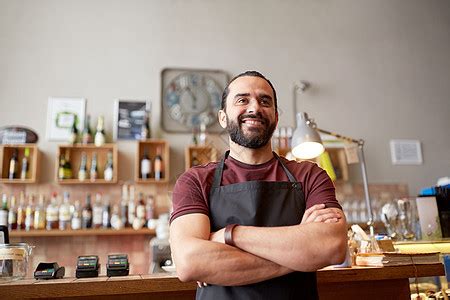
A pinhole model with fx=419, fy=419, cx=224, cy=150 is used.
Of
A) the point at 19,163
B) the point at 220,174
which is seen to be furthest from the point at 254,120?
the point at 19,163

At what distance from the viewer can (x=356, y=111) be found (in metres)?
5.22

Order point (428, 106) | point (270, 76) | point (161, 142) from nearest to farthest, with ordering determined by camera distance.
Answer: point (161, 142)
point (270, 76)
point (428, 106)

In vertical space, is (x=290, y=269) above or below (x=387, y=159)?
below

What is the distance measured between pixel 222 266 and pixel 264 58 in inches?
162

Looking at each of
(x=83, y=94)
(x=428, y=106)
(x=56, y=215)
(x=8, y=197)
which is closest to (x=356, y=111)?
(x=428, y=106)

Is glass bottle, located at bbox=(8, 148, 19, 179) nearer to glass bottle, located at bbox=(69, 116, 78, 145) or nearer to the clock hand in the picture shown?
glass bottle, located at bbox=(69, 116, 78, 145)

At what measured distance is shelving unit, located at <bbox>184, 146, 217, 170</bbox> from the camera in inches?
176

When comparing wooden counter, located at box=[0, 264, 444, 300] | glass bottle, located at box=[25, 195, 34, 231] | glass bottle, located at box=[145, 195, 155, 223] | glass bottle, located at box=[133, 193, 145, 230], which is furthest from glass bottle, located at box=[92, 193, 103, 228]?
wooden counter, located at box=[0, 264, 444, 300]

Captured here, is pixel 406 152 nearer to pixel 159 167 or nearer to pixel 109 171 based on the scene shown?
pixel 159 167

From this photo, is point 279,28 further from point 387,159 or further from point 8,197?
point 8,197

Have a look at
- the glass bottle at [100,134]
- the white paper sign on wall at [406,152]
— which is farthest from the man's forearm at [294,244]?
the white paper sign on wall at [406,152]

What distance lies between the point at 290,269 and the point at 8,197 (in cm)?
378

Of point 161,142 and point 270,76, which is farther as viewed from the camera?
point 270,76

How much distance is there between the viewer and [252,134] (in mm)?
1596
